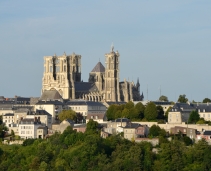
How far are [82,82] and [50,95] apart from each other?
8589 mm

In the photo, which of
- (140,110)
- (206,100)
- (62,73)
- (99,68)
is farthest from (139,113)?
(99,68)

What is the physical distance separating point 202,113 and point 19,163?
19363 mm

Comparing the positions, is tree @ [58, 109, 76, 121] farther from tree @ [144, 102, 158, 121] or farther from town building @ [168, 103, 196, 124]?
town building @ [168, 103, 196, 124]

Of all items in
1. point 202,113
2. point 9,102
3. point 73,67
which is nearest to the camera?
point 202,113

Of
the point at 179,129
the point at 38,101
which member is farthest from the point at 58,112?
the point at 179,129

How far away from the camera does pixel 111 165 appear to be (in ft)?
243

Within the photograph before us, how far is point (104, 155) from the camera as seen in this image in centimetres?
7594

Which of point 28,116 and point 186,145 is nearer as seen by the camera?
point 186,145

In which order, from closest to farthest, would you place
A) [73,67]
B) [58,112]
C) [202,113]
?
1. [202,113]
2. [58,112]
3. [73,67]

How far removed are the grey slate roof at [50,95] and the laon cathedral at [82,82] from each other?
2.87m

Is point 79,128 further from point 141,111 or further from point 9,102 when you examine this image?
point 9,102

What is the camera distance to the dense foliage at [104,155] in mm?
74688

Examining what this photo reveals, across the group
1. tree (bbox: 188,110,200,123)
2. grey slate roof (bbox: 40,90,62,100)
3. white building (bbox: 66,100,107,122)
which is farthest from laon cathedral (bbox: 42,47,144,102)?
tree (bbox: 188,110,200,123)

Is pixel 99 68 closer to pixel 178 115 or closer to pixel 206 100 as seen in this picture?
pixel 206 100
